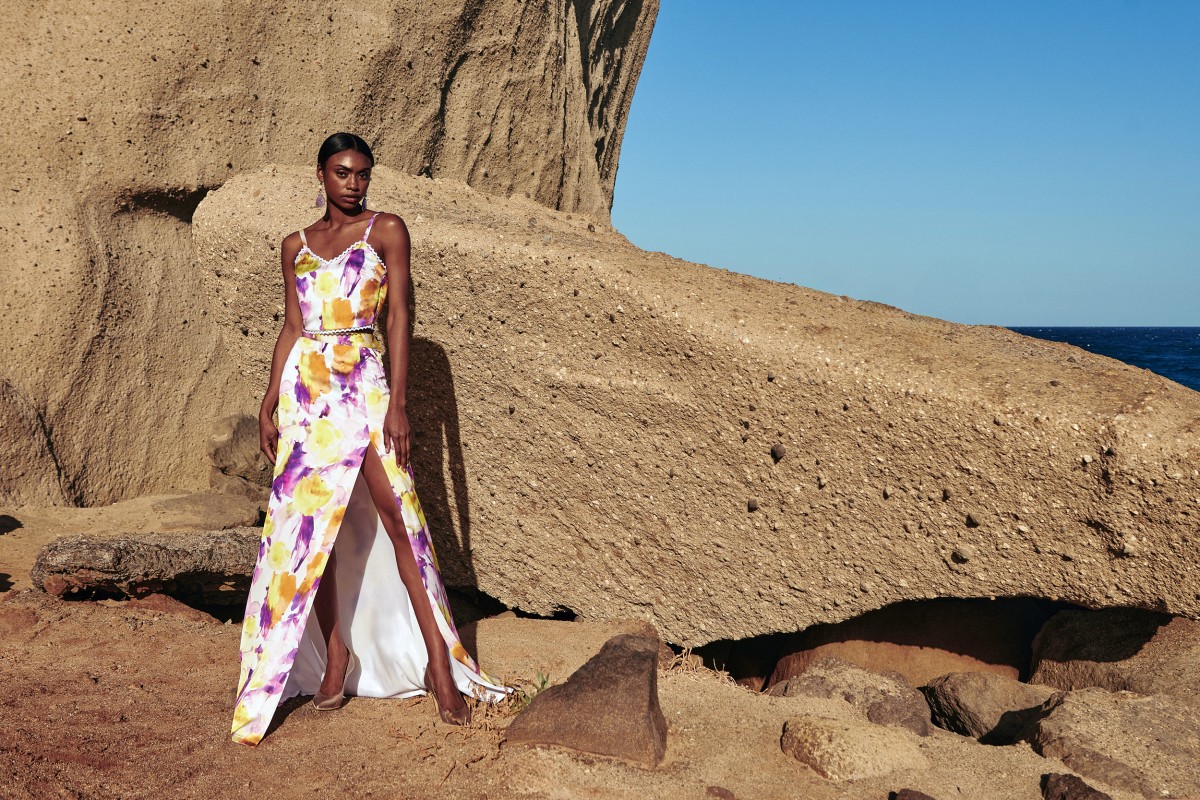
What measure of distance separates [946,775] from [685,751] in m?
0.75

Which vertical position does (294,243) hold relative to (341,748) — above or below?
above

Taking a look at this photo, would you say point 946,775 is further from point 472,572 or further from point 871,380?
point 472,572

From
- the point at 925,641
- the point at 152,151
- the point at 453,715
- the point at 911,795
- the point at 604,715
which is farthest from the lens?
the point at 152,151

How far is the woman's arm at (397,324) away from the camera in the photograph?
2.98 metres

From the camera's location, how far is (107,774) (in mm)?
2486

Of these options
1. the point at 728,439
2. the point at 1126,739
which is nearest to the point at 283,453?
the point at 728,439

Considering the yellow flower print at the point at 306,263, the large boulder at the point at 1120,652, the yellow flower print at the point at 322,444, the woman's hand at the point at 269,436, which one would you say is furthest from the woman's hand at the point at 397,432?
the large boulder at the point at 1120,652

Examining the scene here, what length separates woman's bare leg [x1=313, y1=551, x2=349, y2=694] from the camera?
310cm

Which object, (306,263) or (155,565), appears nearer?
(306,263)

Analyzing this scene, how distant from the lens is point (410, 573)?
3.04m

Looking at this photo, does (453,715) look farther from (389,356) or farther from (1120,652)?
(1120,652)

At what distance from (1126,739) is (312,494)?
99.5 inches

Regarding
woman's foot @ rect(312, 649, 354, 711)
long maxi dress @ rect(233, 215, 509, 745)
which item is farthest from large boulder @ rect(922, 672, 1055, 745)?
woman's foot @ rect(312, 649, 354, 711)

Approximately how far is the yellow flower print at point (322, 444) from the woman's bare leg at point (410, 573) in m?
0.10
